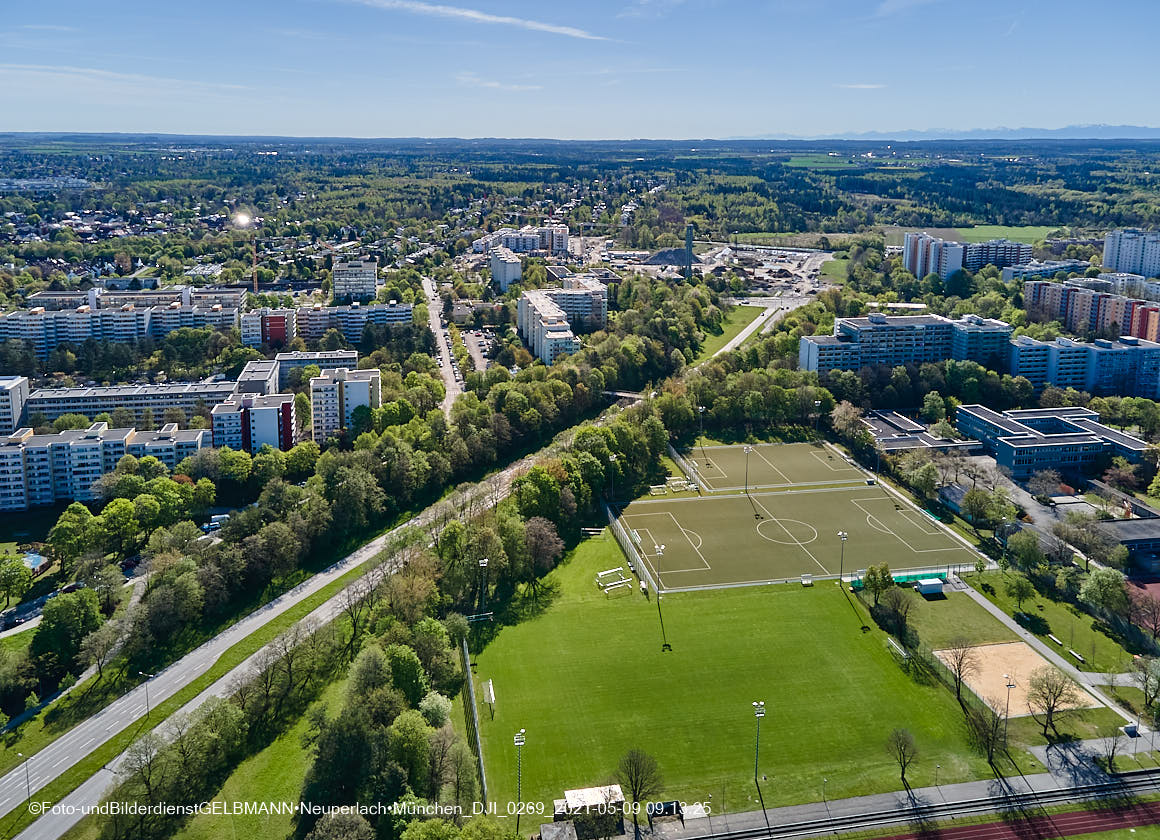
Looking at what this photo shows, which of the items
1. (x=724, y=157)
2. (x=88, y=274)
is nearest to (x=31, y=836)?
(x=88, y=274)

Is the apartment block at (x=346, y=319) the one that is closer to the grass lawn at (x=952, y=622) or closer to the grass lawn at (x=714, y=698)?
the grass lawn at (x=714, y=698)

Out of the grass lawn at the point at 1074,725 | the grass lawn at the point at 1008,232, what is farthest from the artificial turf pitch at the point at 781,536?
the grass lawn at the point at 1008,232

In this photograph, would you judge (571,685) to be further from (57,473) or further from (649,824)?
(57,473)

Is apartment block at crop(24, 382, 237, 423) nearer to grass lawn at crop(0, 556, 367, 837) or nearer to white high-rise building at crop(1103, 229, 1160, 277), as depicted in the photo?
grass lawn at crop(0, 556, 367, 837)

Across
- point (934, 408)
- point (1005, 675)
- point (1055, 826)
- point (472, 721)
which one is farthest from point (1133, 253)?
point (472, 721)

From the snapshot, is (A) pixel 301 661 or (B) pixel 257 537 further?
(B) pixel 257 537

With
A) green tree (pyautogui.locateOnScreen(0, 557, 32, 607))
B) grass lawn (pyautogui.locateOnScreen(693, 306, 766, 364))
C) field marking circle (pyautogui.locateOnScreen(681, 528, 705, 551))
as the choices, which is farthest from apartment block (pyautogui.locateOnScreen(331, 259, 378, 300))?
field marking circle (pyautogui.locateOnScreen(681, 528, 705, 551))
